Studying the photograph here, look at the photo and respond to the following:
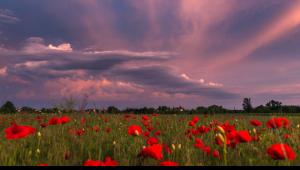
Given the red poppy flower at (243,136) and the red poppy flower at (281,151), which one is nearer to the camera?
the red poppy flower at (281,151)

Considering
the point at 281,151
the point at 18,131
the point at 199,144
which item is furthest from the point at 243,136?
the point at 18,131

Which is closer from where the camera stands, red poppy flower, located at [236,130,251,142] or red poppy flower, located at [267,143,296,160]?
red poppy flower, located at [267,143,296,160]

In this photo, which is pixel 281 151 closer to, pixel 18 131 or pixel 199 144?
pixel 199 144

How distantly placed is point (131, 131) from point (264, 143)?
292 centimetres

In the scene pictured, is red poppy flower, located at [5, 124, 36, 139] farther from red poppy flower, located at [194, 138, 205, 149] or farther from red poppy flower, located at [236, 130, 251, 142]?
red poppy flower, located at [236, 130, 251, 142]

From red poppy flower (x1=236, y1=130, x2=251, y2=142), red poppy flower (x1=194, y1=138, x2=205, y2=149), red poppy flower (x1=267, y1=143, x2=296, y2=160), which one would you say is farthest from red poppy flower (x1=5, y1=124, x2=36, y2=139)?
red poppy flower (x1=267, y1=143, x2=296, y2=160)

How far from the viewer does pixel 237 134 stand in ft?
13.3

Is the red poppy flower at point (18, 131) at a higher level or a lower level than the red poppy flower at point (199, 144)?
higher

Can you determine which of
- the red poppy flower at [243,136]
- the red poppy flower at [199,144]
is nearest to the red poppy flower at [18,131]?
the red poppy flower at [199,144]

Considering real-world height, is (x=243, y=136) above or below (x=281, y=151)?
above

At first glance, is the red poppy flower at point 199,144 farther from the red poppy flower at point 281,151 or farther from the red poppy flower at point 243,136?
the red poppy flower at point 281,151

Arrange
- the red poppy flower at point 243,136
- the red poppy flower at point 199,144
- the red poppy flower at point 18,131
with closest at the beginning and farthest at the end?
the red poppy flower at point 18,131 < the red poppy flower at point 243,136 < the red poppy flower at point 199,144

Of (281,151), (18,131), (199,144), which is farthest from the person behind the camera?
(199,144)
